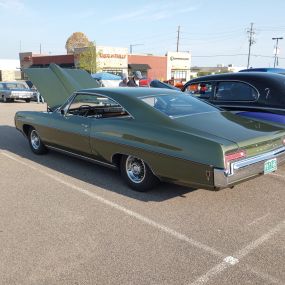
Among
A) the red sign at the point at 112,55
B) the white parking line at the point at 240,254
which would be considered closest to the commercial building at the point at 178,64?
the red sign at the point at 112,55

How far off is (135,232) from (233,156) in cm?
132

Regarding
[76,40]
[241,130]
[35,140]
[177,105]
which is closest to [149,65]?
[76,40]

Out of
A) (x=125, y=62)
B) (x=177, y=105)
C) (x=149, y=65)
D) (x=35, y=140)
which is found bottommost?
(x=35, y=140)

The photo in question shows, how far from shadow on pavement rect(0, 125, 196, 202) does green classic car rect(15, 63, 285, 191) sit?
6.5 inches

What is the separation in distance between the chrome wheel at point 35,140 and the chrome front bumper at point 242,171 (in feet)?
13.6

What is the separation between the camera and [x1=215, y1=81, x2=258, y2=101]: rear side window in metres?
6.42

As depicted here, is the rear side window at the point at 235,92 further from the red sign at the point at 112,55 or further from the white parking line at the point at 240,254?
the red sign at the point at 112,55

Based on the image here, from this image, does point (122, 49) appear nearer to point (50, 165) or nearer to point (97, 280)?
point (50, 165)

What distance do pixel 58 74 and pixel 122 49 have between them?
1823 inches

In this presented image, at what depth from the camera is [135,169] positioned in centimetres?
495

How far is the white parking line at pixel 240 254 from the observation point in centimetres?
294

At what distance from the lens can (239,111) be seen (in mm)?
6492

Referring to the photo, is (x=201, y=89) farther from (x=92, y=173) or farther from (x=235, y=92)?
(x=92, y=173)

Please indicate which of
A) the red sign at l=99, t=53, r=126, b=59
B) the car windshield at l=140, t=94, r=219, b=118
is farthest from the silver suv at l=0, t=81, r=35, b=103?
the red sign at l=99, t=53, r=126, b=59
